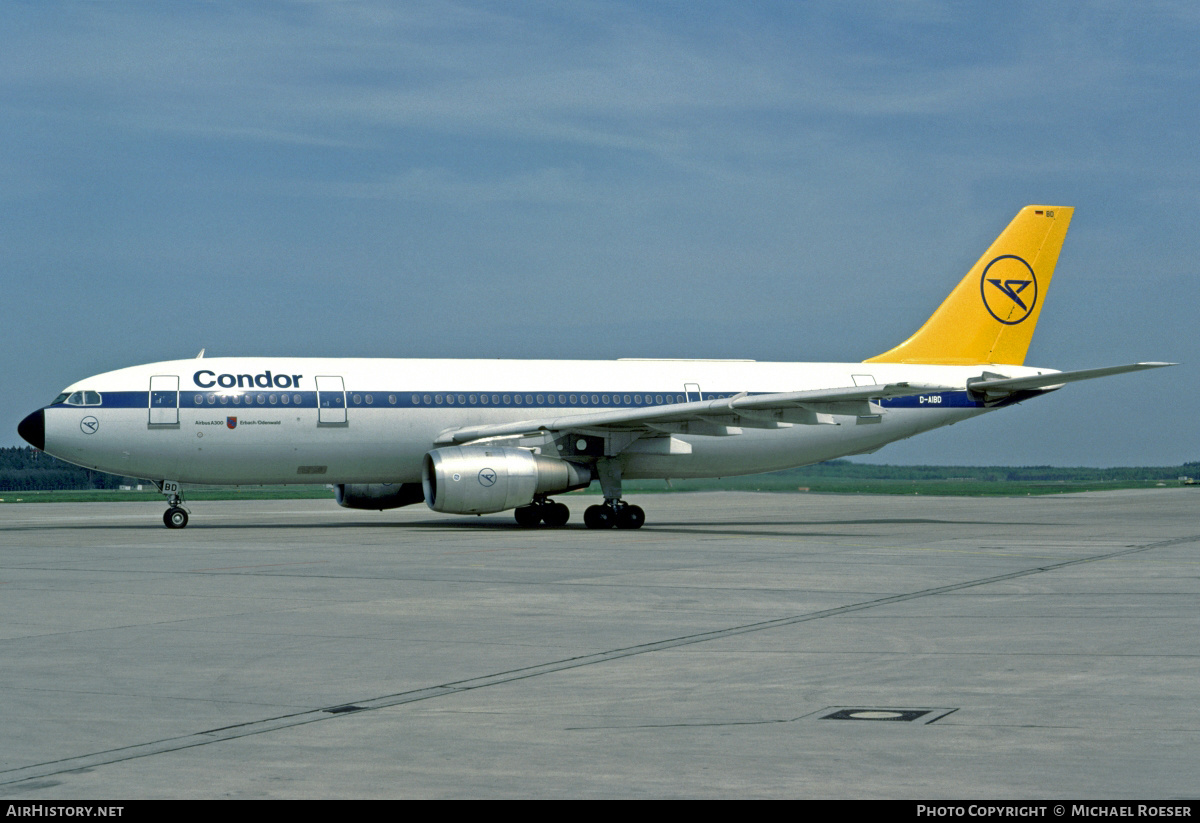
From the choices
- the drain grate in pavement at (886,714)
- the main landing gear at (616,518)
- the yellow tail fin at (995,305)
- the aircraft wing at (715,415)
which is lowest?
the drain grate in pavement at (886,714)

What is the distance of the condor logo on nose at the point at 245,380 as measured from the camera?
28469 mm

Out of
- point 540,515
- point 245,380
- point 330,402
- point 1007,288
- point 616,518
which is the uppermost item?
point 1007,288

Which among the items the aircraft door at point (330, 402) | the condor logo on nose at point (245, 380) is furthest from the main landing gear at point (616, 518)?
the condor logo on nose at point (245, 380)

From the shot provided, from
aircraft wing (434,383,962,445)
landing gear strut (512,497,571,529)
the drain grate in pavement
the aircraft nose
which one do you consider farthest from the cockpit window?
the drain grate in pavement

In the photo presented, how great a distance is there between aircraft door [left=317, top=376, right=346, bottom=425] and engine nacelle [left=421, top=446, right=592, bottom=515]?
94.2 inches

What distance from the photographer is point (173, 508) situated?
29250 millimetres

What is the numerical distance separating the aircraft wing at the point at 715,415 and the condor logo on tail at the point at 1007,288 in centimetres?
750

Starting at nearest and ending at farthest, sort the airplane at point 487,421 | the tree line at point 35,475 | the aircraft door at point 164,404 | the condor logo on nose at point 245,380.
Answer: the airplane at point 487,421
the aircraft door at point 164,404
the condor logo on nose at point 245,380
the tree line at point 35,475

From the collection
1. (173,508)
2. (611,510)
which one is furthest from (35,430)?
(611,510)

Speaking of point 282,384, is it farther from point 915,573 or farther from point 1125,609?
point 1125,609

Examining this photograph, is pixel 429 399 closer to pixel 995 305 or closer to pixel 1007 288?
pixel 995 305

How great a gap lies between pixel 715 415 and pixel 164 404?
11742 mm

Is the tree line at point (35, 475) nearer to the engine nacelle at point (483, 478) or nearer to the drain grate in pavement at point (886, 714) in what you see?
the engine nacelle at point (483, 478)

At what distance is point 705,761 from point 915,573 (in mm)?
11479
